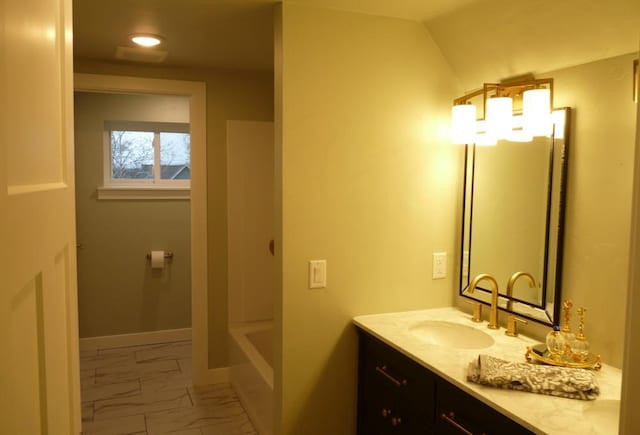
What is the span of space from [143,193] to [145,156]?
401 millimetres

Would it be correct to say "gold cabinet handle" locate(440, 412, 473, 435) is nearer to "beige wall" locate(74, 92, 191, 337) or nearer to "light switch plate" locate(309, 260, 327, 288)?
"light switch plate" locate(309, 260, 327, 288)

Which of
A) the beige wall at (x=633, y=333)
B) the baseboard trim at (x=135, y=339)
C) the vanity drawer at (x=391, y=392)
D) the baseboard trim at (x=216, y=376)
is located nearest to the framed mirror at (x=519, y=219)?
the vanity drawer at (x=391, y=392)

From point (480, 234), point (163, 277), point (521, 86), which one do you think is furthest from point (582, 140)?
point (163, 277)

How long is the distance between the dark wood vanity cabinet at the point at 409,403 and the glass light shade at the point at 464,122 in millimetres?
986

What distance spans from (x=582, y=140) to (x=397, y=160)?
806mm

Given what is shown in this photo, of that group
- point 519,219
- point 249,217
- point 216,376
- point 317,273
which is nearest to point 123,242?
point 249,217

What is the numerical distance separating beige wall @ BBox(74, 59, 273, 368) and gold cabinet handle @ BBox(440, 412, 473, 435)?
234 cm

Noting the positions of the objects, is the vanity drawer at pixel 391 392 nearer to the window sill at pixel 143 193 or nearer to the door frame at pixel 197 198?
the door frame at pixel 197 198

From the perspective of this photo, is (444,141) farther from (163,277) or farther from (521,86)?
(163,277)

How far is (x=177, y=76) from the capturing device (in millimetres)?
3674

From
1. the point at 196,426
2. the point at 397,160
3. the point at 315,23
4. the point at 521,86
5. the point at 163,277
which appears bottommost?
the point at 196,426

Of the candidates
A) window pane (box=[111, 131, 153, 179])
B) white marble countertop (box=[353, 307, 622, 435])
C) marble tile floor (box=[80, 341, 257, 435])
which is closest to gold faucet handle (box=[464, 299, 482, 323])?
white marble countertop (box=[353, 307, 622, 435])

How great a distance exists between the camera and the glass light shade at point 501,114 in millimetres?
2154

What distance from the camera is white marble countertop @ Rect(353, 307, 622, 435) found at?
1458 mm
